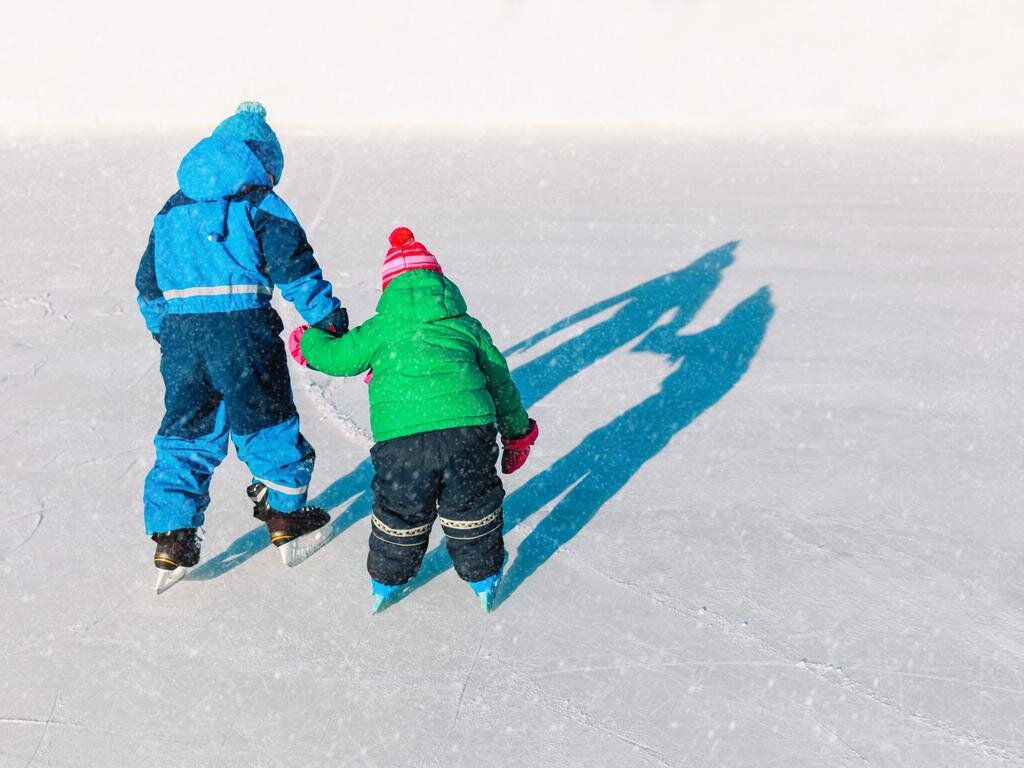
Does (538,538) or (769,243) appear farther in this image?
(769,243)

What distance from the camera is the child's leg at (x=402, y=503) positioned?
2977 mm

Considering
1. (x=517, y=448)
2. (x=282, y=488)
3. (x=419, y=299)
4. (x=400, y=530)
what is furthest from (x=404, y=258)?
(x=282, y=488)

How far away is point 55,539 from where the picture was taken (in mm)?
3754

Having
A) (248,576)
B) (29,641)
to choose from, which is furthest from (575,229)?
(29,641)

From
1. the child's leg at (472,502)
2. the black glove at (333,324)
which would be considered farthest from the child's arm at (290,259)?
the child's leg at (472,502)

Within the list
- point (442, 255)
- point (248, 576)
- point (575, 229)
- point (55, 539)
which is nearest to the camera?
point (248, 576)

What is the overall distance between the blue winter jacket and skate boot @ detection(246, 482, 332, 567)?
0.76 meters

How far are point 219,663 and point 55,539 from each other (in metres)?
1.12

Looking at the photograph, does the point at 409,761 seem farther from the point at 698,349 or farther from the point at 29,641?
the point at 698,349

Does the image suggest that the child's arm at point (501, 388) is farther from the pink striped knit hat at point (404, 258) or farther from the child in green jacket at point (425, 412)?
the pink striped knit hat at point (404, 258)

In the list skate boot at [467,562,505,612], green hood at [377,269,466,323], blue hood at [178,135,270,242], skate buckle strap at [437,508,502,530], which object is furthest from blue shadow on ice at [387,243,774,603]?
blue hood at [178,135,270,242]

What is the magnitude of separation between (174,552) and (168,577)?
13 centimetres

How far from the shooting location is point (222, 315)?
314 centimetres

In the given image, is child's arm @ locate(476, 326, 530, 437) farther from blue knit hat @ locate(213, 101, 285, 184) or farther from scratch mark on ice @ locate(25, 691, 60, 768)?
scratch mark on ice @ locate(25, 691, 60, 768)
